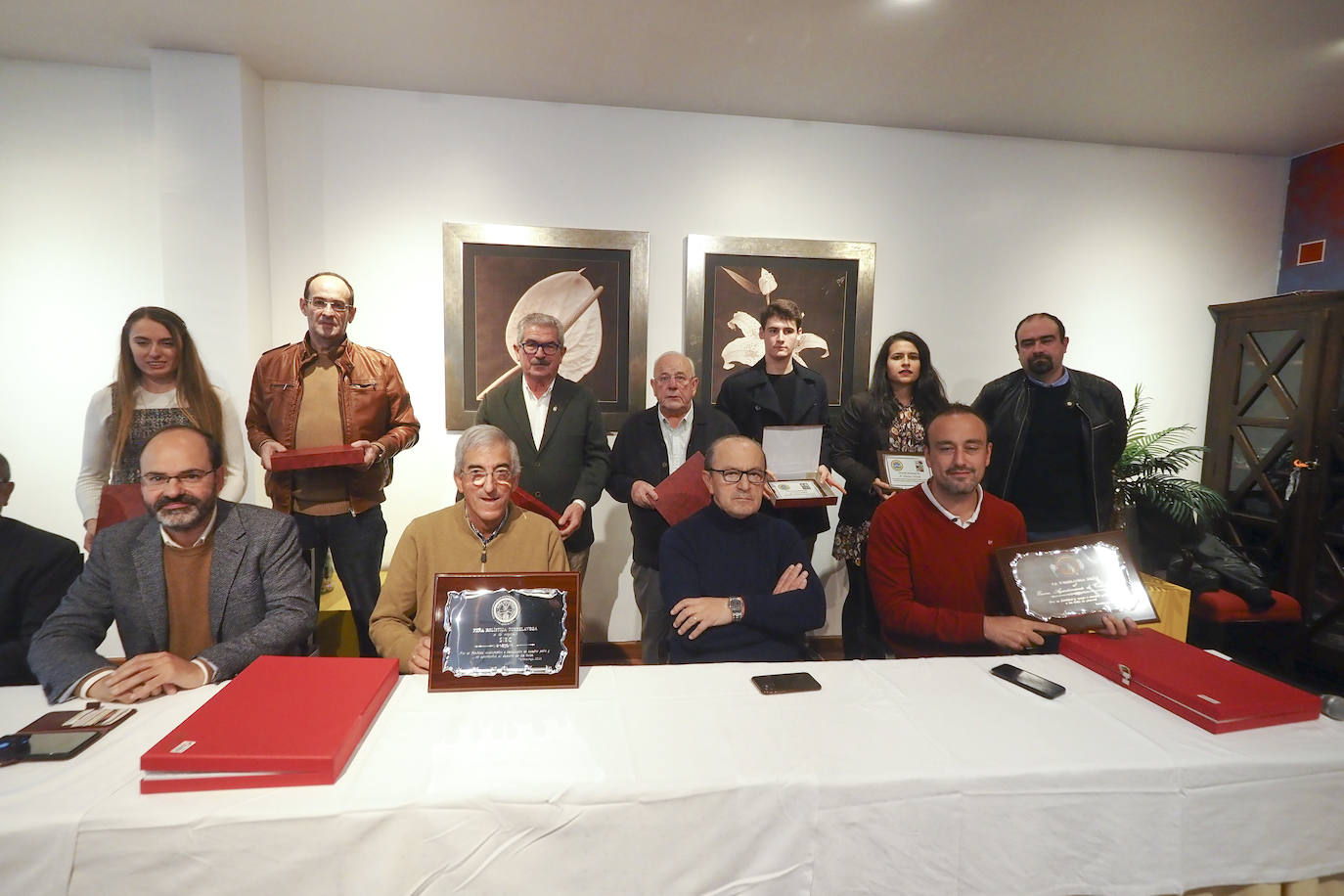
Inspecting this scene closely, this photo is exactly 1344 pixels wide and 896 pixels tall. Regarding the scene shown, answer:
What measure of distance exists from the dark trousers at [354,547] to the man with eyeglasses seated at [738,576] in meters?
1.42

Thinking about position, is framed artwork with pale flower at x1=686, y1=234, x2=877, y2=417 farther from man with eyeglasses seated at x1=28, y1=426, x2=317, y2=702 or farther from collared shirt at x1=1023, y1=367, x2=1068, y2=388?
man with eyeglasses seated at x1=28, y1=426, x2=317, y2=702

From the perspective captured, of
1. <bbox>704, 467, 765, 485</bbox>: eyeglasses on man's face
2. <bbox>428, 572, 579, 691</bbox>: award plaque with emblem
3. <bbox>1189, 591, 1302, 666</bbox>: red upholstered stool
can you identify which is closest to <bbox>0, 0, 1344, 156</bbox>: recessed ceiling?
<bbox>704, 467, 765, 485</bbox>: eyeglasses on man's face

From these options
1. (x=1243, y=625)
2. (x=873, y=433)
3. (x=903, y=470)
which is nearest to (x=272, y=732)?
(x=903, y=470)

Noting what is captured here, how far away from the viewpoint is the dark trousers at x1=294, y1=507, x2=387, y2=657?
2752 millimetres

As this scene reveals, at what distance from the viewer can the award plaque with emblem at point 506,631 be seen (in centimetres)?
153

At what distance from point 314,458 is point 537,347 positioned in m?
0.95

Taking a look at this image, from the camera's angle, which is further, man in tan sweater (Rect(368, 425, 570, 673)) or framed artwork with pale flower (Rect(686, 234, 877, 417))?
framed artwork with pale flower (Rect(686, 234, 877, 417))

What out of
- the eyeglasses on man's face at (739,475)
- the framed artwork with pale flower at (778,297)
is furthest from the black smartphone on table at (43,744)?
the framed artwork with pale flower at (778,297)

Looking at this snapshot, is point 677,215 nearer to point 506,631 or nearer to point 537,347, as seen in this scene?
point 537,347

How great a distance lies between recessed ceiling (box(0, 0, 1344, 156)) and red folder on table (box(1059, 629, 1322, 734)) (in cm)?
248

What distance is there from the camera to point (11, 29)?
9.80 ft

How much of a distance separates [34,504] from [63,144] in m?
1.88

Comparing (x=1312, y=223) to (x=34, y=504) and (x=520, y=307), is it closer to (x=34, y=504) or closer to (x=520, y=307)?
(x=520, y=307)

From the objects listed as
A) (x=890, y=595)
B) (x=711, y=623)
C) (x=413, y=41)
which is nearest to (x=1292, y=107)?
(x=890, y=595)
